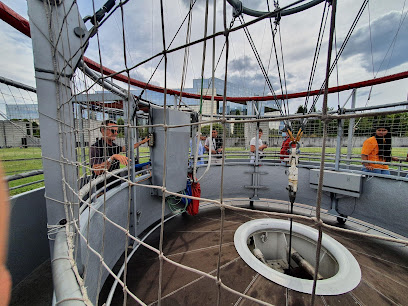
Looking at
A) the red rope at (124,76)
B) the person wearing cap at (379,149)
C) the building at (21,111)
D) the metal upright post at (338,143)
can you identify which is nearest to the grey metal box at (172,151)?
the red rope at (124,76)

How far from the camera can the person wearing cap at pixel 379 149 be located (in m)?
2.02

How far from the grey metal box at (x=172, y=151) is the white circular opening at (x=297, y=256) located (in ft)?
2.91

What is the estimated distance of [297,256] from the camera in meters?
1.85

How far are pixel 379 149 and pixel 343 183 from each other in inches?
21.7

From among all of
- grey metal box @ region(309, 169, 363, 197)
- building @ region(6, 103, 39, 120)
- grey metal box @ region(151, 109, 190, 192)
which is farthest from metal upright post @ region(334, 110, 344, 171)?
building @ region(6, 103, 39, 120)

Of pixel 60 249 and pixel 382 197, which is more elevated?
pixel 60 249

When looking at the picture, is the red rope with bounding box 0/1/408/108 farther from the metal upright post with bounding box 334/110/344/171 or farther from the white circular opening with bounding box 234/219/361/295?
the white circular opening with bounding box 234/219/361/295

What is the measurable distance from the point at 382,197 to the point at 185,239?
2.33m

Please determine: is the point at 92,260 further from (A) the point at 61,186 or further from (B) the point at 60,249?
(A) the point at 61,186

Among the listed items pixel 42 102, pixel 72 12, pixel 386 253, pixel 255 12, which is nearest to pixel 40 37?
pixel 72 12

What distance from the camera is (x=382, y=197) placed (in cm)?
202

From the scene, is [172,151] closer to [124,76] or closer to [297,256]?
[297,256]

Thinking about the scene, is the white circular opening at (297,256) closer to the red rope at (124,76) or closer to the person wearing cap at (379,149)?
the person wearing cap at (379,149)

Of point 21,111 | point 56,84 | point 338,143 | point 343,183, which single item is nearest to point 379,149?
point 338,143
